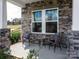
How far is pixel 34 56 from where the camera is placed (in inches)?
219

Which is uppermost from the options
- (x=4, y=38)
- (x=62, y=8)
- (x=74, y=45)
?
(x=62, y=8)

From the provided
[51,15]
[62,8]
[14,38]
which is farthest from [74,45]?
[14,38]

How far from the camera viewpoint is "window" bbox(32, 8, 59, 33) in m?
10.2

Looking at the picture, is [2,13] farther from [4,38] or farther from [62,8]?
[62,8]

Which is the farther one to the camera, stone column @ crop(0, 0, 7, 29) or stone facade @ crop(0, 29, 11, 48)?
stone column @ crop(0, 0, 7, 29)

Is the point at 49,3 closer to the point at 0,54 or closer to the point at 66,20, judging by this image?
the point at 66,20

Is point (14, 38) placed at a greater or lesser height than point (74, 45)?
lesser

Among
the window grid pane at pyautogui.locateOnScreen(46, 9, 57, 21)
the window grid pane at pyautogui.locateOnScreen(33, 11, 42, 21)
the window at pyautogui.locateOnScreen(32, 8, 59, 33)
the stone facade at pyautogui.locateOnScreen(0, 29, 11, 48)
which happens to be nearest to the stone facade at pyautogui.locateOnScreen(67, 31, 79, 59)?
the stone facade at pyautogui.locateOnScreen(0, 29, 11, 48)

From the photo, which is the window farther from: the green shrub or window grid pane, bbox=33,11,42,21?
the green shrub

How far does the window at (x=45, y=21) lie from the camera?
33.6 feet

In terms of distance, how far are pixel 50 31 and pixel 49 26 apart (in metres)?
0.34

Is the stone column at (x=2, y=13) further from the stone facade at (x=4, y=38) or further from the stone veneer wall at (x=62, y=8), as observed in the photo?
the stone veneer wall at (x=62, y=8)

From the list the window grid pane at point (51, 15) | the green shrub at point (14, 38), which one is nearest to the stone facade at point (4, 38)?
the window grid pane at point (51, 15)

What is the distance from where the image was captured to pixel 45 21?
35.1 feet
